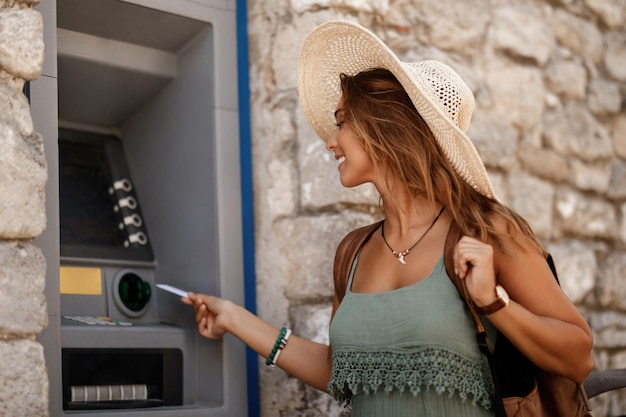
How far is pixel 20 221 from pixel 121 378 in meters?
0.68

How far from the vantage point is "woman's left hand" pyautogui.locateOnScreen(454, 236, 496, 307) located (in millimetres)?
1919

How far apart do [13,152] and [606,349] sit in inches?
95.1

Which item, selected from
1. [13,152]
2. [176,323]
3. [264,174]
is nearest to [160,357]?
[176,323]

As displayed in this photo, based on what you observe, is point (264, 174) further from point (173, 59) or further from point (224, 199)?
point (173, 59)

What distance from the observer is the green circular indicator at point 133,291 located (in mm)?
2791

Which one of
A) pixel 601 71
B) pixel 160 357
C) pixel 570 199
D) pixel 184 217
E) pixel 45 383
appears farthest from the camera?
pixel 601 71

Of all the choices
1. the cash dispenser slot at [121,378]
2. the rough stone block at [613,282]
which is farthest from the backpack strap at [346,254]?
the rough stone block at [613,282]

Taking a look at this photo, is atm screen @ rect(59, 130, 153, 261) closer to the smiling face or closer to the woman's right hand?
the woman's right hand

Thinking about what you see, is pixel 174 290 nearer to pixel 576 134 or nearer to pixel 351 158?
pixel 351 158

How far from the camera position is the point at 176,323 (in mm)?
2807

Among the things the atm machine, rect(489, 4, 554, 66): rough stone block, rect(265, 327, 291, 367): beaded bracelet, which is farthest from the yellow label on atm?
rect(489, 4, 554, 66): rough stone block

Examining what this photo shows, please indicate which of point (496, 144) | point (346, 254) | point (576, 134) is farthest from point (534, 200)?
point (346, 254)

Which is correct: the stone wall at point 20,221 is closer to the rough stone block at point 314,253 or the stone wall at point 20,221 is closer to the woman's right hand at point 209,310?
the woman's right hand at point 209,310

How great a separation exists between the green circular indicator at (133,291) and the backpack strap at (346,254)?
0.73 metres
